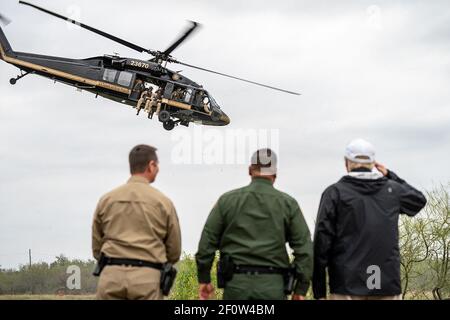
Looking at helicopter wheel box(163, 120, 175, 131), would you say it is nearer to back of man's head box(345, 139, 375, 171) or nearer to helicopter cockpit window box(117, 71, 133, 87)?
helicopter cockpit window box(117, 71, 133, 87)

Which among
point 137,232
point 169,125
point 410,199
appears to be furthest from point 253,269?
point 169,125

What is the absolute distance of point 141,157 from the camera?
6.79 m

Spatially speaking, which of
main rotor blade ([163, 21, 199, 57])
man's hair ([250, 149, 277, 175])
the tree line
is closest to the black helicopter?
main rotor blade ([163, 21, 199, 57])

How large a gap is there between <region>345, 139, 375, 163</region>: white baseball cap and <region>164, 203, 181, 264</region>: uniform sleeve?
1.77 m

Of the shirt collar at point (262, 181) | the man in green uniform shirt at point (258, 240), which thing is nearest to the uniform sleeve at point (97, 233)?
the man in green uniform shirt at point (258, 240)

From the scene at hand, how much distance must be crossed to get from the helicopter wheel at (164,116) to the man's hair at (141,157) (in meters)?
21.9

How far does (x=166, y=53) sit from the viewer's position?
93.7ft

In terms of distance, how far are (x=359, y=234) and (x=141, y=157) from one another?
2165 mm

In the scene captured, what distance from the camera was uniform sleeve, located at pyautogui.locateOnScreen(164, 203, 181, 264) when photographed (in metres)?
6.76

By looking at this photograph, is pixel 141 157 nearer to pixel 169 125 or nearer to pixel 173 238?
pixel 173 238

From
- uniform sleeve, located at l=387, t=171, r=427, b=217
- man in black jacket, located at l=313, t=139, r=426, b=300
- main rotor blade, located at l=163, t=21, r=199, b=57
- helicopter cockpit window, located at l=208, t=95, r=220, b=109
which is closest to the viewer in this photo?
man in black jacket, located at l=313, t=139, r=426, b=300
